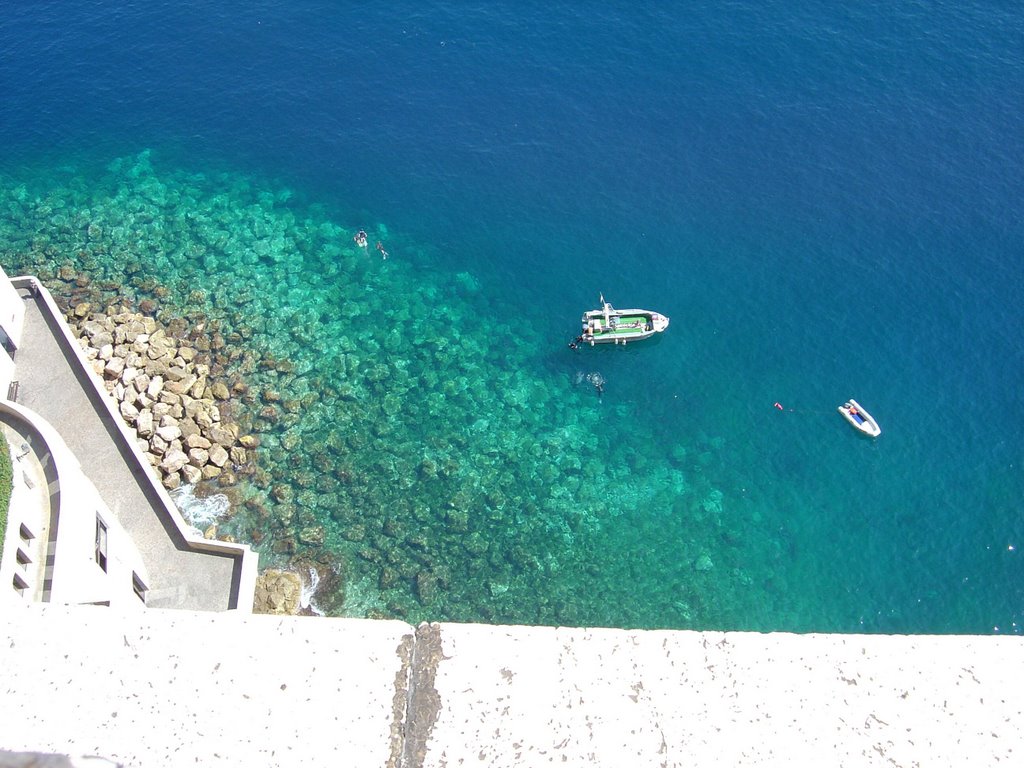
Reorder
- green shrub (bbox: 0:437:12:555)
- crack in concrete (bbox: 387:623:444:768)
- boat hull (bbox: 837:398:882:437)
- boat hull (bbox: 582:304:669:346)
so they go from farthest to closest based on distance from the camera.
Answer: boat hull (bbox: 582:304:669:346) → boat hull (bbox: 837:398:882:437) → green shrub (bbox: 0:437:12:555) → crack in concrete (bbox: 387:623:444:768)

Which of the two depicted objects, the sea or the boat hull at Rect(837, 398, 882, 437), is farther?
the boat hull at Rect(837, 398, 882, 437)

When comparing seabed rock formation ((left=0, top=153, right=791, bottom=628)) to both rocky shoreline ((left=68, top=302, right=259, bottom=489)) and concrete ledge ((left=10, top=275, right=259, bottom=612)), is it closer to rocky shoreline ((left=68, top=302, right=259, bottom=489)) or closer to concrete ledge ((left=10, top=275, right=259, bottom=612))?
rocky shoreline ((left=68, top=302, right=259, bottom=489))

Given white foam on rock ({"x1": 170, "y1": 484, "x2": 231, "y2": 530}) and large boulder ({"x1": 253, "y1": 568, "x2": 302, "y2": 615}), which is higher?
white foam on rock ({"x1": 170, "y1": 484, "x2": 231, "y2": 530})

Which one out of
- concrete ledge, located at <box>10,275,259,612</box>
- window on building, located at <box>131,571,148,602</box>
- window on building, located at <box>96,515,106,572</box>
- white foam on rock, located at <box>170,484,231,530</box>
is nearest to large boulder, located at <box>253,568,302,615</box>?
concrete ledge, located at <box>10,275,259,612</box>

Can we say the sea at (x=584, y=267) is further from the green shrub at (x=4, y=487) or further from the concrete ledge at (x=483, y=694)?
the concrete ledge at (x=483, y=694)

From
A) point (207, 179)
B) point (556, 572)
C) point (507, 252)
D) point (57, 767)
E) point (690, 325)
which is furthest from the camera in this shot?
point (207, 179)

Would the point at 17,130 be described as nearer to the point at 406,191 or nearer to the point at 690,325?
the point at 406,191

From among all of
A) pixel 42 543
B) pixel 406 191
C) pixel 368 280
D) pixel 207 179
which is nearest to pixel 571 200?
pixel 406 191

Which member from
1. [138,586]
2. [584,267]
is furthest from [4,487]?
[584,267]
